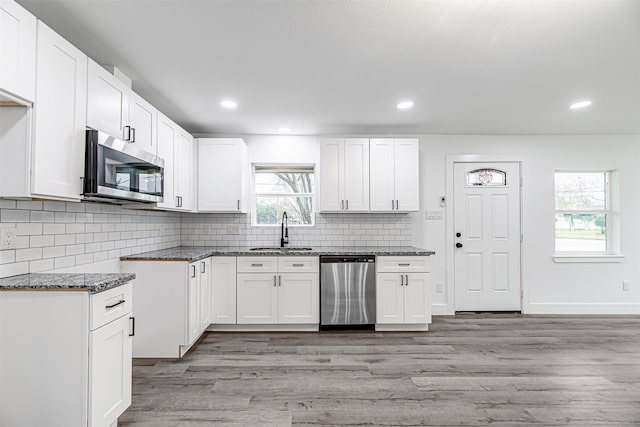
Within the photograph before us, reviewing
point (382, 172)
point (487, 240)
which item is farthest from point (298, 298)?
point (487, 240)

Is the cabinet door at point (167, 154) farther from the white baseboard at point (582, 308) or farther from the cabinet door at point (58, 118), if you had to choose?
the white baseboard at point (582, 308)

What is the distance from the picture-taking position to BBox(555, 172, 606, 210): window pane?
4.76m

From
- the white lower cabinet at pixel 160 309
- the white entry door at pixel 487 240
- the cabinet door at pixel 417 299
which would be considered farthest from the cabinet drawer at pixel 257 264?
the white entry door at pixel 487 240

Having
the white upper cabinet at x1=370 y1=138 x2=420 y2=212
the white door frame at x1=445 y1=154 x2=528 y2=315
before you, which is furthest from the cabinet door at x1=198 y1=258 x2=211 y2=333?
the white door frame at x1=445 y1=154 x2=528 y2=315

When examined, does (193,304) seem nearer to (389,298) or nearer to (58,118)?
(58,118)

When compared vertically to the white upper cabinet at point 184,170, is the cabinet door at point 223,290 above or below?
below

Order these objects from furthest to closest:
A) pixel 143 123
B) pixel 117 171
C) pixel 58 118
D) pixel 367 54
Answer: pixel 143 123, pixel 367 54, pixel 117 171, pixel 58 118

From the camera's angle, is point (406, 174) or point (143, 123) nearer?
point (143, 123)

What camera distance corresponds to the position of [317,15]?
196 cm

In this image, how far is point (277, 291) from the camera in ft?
12.5

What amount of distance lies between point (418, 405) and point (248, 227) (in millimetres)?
2965

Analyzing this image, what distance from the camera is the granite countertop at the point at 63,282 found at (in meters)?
1.69

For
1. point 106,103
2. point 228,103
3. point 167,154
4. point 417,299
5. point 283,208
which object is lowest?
point 417,299

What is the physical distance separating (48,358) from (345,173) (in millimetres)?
3265
